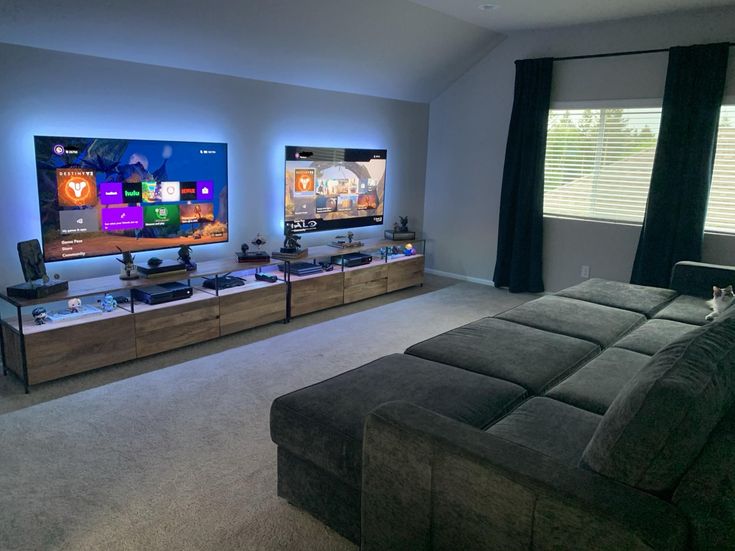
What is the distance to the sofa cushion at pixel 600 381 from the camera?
221cm

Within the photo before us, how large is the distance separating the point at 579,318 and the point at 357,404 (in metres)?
1.82

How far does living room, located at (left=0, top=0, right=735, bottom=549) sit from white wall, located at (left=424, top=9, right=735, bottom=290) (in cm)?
2

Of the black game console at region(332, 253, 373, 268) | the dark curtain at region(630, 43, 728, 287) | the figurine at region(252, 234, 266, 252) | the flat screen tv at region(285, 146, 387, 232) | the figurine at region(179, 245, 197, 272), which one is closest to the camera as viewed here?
the figurine at region(179, 245, 197, 272)

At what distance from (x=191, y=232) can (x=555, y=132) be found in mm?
3756

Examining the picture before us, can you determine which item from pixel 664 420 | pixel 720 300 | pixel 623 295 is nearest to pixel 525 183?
pixel 623 295

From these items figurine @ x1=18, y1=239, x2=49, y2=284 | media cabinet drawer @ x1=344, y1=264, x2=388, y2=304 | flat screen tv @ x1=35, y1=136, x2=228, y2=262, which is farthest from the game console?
media cabinet drawer @ x1=344, y1=264, x2=388, y2=304

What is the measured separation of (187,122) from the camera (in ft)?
13.9

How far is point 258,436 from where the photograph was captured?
2.86 metres

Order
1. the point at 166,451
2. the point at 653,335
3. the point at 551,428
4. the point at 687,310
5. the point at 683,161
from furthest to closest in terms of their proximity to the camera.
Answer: the point at 683,161 → the point at 687,310 → the point at 653,335 → the point at 166,451 → the point at 551,428

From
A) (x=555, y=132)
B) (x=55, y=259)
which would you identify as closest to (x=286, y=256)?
(x=55, y=259)

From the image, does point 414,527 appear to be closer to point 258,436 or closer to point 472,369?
point 472,369

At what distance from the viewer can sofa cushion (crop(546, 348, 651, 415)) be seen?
2205mm

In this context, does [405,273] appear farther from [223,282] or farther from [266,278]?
[223,282]

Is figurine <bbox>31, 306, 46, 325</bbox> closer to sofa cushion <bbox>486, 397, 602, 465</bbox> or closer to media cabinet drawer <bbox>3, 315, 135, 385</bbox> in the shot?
media cabinet drawer <bbox>3, 315, 135, 385</bbox>
